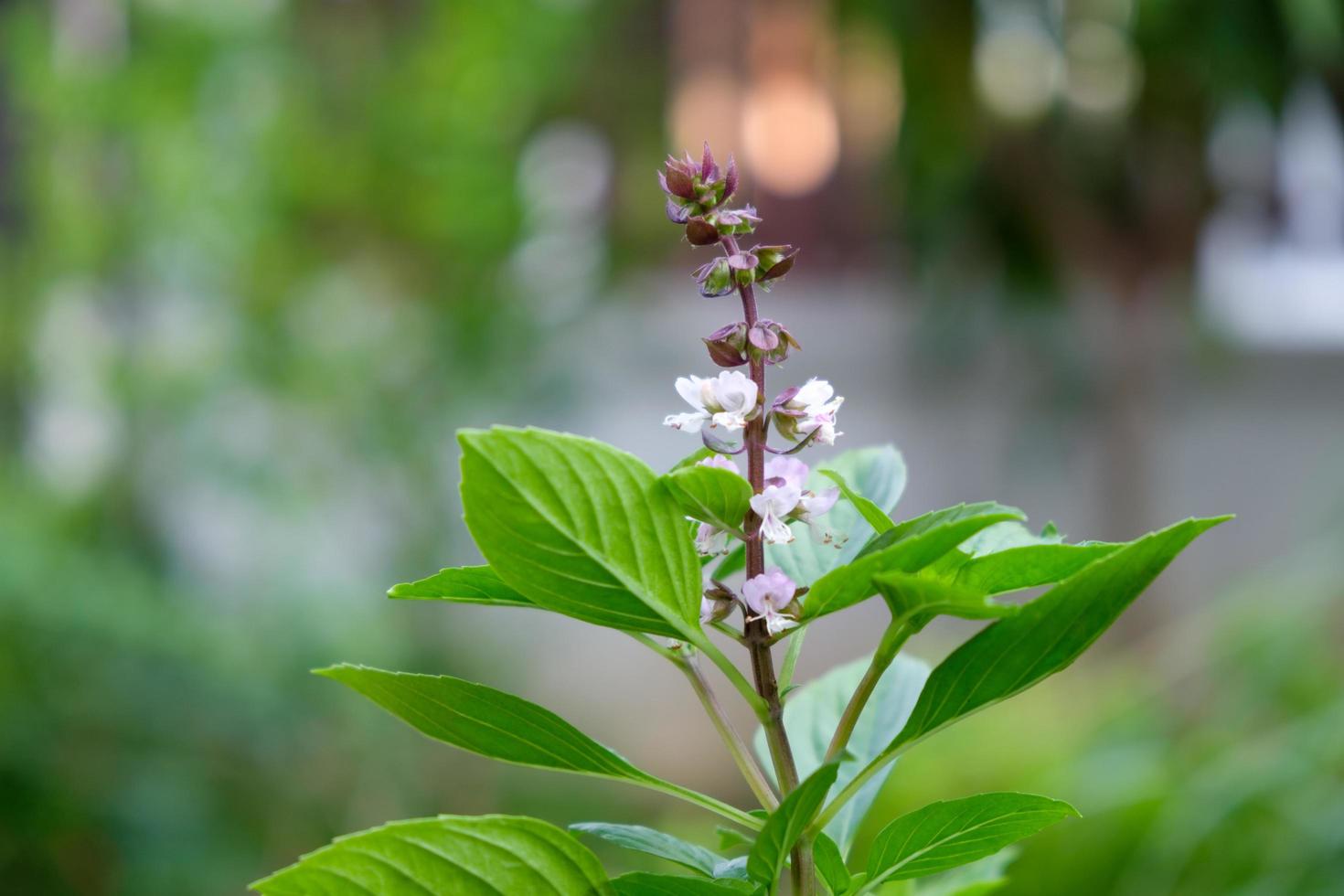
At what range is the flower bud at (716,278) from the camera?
181mm

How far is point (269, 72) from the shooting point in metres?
1.59

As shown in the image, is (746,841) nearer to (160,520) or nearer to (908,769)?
(908,769)

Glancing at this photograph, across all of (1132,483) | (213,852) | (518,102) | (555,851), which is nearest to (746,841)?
(555,851)

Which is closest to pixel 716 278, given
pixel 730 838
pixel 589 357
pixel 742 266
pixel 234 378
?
pixel 742 266

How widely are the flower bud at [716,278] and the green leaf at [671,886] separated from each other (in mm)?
88

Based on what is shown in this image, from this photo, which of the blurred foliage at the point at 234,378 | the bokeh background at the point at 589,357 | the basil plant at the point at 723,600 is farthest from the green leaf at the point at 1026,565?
the blurred foliage at the point at 234,378

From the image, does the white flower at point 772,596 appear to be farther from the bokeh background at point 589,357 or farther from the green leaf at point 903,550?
the bokeh background at point 589,357

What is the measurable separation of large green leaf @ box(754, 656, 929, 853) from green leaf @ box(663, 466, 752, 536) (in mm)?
64

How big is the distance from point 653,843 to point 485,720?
0.10 feet

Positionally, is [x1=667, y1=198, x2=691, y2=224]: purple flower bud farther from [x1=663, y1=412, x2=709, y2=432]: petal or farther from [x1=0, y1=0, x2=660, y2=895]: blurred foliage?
[x1=0, y1=0, x2=660, y2=895]: blurred foliage

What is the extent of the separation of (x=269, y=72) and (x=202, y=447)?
525 mm

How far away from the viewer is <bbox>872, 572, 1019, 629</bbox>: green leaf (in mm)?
151

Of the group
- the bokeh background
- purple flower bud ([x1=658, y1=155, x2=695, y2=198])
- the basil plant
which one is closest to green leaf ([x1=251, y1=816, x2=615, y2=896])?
A: the basil plant

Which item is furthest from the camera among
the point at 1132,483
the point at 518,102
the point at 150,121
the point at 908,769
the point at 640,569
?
the point at 1132,483
